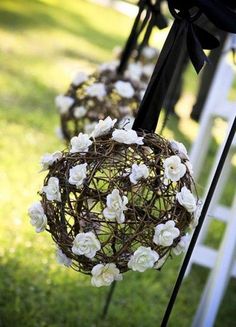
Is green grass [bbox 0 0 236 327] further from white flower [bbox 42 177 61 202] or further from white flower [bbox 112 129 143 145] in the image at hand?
white flower [bbox 112 129 143 145]

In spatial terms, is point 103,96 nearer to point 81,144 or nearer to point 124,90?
point 124,90

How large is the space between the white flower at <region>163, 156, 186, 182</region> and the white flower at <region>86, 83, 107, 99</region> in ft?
3.50

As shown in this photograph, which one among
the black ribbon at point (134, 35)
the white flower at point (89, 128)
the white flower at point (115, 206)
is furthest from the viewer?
the white flower at point (89, 128)

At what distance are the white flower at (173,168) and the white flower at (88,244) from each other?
0.24 meters

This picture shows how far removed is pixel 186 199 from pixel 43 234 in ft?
6.16

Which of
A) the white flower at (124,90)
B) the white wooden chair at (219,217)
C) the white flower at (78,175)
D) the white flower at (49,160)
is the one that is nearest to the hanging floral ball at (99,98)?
the white flower at (124,90)

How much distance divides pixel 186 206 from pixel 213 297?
1.19 metres

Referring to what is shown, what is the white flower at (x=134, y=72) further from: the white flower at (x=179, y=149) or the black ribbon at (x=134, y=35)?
the white flower at (x=179, y=149)

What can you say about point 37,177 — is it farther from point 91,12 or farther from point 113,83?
point 91,12

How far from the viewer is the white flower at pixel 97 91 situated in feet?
8.70

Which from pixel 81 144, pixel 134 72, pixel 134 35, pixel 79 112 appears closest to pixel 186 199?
pixel 81 144

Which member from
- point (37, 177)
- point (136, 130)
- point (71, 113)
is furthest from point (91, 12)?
point (136, 130)

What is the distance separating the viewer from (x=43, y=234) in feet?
11.2

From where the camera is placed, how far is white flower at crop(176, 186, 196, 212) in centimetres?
164
